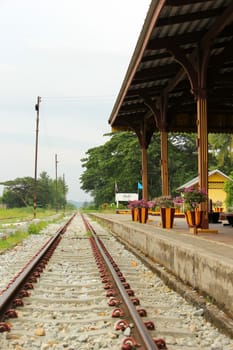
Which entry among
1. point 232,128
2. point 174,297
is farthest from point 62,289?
point 232,128

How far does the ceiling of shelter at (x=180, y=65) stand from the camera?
9.57m

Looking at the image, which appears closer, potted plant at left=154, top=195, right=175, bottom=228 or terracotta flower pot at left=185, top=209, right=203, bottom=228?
terracotta flower pot at left=185, top=209, right=203, bottom=228

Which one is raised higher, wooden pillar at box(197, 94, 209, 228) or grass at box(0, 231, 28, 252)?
wooden pillar at box(197, 94, 209, 228)

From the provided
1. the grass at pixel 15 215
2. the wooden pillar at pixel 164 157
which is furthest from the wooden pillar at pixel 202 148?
the grass at pixel 15 215

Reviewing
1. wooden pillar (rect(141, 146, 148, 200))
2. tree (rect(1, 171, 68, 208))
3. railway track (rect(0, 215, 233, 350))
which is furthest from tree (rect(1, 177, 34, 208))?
railway track (rect(0, 215, 233, 350))

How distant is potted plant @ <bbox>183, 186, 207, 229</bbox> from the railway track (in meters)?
2.53

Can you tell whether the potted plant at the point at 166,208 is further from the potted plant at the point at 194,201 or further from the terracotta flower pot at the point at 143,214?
the terracotta flower pot at the point at 143,214

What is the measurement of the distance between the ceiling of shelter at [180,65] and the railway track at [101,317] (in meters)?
4.45

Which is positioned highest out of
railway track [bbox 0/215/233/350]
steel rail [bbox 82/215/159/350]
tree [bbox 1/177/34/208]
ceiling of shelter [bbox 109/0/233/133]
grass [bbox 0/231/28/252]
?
tree [bbox 1/177/34/208]

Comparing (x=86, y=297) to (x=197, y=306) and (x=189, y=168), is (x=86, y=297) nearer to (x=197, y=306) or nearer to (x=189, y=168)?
(x=197, y=306)

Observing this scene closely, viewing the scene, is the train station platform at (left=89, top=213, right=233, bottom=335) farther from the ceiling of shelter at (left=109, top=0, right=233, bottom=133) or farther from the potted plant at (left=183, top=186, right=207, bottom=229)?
the ceiling of shelter at (left=109, top=0, right=233, bottom=133)

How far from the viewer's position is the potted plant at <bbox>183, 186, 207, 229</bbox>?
10.1 meters

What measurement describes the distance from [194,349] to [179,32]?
7.88 meters

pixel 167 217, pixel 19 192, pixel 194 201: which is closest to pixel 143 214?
pixel 167 217
